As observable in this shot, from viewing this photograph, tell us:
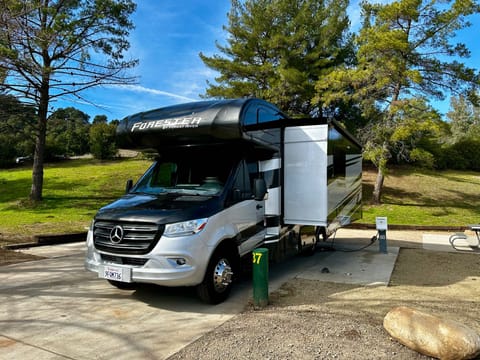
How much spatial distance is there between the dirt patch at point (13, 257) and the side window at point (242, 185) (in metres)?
5.24

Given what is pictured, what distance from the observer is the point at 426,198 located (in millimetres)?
19906

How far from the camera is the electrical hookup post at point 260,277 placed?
4520 mm

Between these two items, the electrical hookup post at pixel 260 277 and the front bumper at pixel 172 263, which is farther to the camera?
the electrical hookup post at pixel 260 277

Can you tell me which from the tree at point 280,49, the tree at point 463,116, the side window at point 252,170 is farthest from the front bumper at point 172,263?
the tree at point 463,116

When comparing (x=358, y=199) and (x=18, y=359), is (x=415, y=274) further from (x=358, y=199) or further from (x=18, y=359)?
(x=18, y=359)

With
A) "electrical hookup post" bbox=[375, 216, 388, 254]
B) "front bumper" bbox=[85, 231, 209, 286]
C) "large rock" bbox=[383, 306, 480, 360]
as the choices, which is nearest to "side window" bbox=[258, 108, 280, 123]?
"front bumper" bbox=[85, 231, 209, 286]

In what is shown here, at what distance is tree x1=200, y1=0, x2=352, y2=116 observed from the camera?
18.9 metres

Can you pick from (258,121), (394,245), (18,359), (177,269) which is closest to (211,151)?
(258,121)

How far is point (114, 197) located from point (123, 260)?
14582mm

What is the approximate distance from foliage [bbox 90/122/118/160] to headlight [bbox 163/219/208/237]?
29695 millimetres

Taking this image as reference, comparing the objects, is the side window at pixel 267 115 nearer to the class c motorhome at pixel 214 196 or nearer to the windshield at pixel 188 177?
the class c motorhome at pixel 214 196

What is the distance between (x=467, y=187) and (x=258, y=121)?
833 inches

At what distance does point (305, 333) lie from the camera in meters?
3.69

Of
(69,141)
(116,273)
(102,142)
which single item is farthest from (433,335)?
(69,141)
